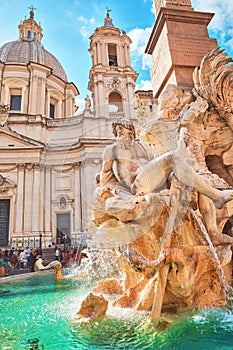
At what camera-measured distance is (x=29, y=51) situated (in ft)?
93.6

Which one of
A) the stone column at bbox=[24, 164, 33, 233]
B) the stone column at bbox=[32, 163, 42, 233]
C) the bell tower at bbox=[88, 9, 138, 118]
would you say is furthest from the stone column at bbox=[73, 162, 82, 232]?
the bell tower at bbox=[88, 9, 138, 118]

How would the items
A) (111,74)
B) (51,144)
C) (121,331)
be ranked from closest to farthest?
(121,331) → (51,144) → (111,74)

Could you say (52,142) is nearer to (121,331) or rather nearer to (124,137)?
(124,137)

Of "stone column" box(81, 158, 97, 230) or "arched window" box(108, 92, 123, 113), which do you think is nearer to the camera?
"stone column" box(81, 158, 97, 230)

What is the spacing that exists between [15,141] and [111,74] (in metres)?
10.6

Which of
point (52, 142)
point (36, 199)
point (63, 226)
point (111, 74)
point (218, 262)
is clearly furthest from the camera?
point (111, 74)

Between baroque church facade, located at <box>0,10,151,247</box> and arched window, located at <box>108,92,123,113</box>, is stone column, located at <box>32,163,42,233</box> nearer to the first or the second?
baroque church facade, located at <box>0,10,151,247</box>

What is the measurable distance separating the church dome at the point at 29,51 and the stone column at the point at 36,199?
44.8 ft

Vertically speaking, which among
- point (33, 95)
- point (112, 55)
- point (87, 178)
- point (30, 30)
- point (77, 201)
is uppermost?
point (30, 30)

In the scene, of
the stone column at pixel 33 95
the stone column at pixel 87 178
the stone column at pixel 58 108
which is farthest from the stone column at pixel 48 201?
the stone column at pixel 58 108

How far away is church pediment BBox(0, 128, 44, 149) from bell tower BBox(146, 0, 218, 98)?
679 inches

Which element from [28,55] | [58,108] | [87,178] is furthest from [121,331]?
[28,55]

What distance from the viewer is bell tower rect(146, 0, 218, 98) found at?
4804 mm

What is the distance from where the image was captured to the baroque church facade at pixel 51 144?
64.1ft
